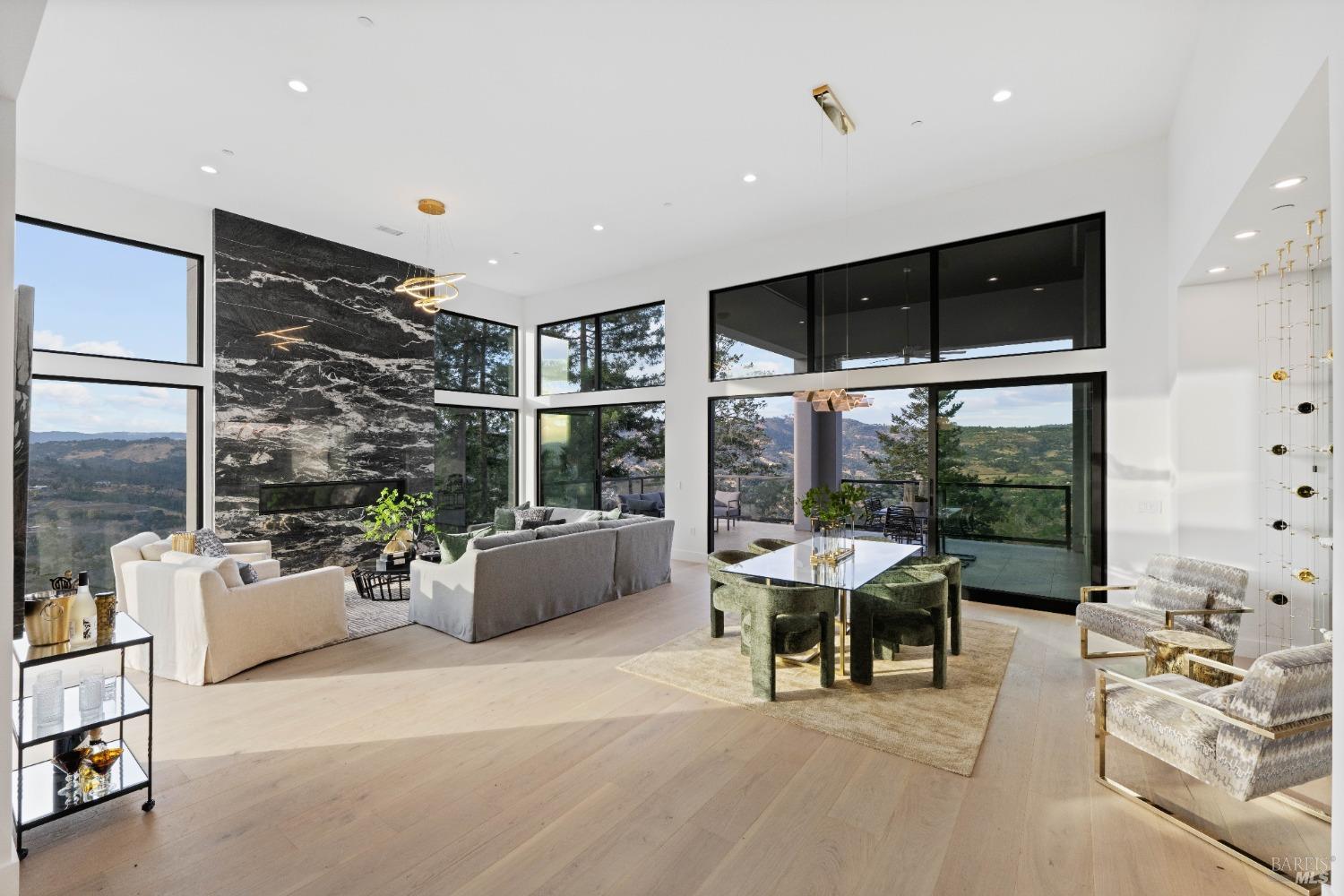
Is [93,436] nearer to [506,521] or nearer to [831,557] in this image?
[506,521]

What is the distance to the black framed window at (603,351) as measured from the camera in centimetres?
840

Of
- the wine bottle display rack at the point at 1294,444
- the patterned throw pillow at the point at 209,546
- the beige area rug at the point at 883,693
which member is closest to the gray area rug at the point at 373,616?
the patterned throw pillow at the point at 209,546

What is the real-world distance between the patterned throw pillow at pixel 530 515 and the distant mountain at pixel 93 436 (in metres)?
3.57

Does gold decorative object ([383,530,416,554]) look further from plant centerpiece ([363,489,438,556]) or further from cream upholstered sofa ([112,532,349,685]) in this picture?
cream upholstered sofa ([112,532,349,685])

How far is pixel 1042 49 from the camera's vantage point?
3781mm

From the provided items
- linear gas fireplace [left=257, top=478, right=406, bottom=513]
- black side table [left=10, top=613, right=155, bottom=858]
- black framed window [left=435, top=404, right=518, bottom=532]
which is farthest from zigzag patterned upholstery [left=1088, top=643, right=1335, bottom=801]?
black framed window [left=435, top=404, right=518, bottom=532]

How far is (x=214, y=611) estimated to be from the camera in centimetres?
378

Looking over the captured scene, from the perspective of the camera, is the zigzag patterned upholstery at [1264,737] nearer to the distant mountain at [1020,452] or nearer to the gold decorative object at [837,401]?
the gold decorative object at [837,401]

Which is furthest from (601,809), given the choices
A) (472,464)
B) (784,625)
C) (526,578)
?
(472,464)

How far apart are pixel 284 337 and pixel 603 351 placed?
4.07 meters

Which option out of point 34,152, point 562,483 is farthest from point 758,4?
point 562,483

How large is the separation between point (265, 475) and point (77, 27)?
4314mm

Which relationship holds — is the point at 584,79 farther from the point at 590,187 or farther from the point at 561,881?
the point at 561,881

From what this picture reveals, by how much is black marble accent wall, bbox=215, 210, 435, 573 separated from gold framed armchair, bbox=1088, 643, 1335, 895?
773cm
